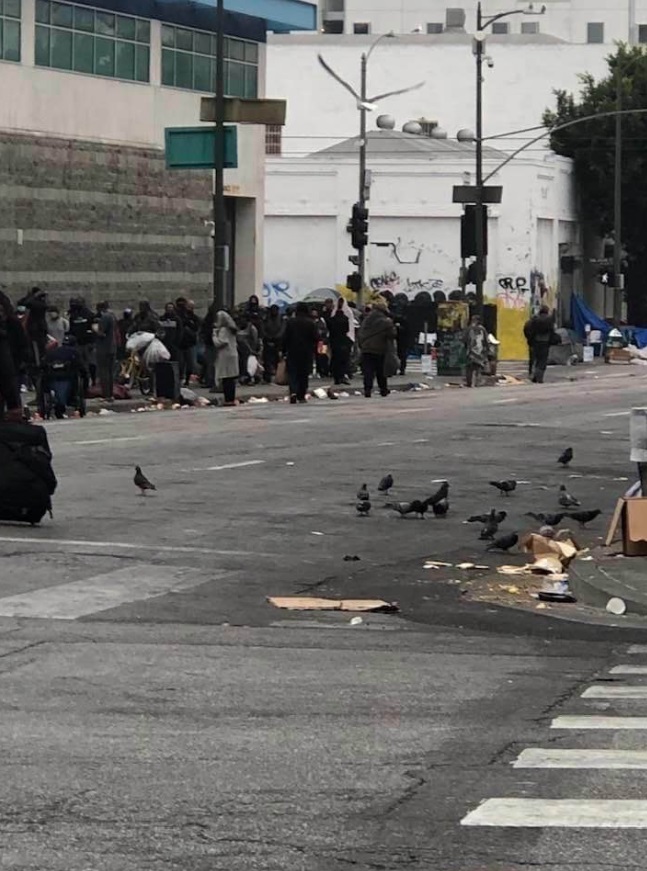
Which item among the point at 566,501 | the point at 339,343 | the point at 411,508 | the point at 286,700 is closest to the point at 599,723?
the point at 286,700

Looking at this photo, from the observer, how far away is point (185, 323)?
119ft

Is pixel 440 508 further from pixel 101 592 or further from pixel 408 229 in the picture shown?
pixel 408 229

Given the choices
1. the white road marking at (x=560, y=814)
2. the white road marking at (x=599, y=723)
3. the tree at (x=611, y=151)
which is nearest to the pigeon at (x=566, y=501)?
the white road marking at (x=599, y=723)

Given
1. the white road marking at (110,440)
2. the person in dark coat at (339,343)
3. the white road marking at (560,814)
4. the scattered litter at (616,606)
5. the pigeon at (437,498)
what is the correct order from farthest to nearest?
the person in dark coat at (339,343) < the white road marking at (110,440) < the pigeon at (437,498) < the scattered litter at (616,606) < the white road marking at (560,814)

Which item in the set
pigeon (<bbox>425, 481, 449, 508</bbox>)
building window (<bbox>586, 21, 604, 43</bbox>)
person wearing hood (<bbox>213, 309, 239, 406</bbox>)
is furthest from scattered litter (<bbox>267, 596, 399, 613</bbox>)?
building window (<bbox>586, 21, 604, 43</bbox>)

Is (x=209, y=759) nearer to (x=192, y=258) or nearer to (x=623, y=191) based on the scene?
(x=192, y=258)

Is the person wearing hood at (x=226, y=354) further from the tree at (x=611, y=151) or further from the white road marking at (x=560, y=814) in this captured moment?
the tree at (x=611, y=151)

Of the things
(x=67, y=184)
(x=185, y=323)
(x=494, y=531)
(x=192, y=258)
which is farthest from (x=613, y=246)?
(x=494, y=531)

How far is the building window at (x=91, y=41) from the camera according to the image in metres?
42.5

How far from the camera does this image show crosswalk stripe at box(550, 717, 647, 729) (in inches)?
323

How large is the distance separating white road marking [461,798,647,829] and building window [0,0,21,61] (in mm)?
35906

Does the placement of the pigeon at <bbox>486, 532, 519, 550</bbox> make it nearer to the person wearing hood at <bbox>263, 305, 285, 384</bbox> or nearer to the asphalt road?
the asphalt road

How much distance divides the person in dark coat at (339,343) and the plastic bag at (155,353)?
7178 mm

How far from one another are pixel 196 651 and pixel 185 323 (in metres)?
26.3
